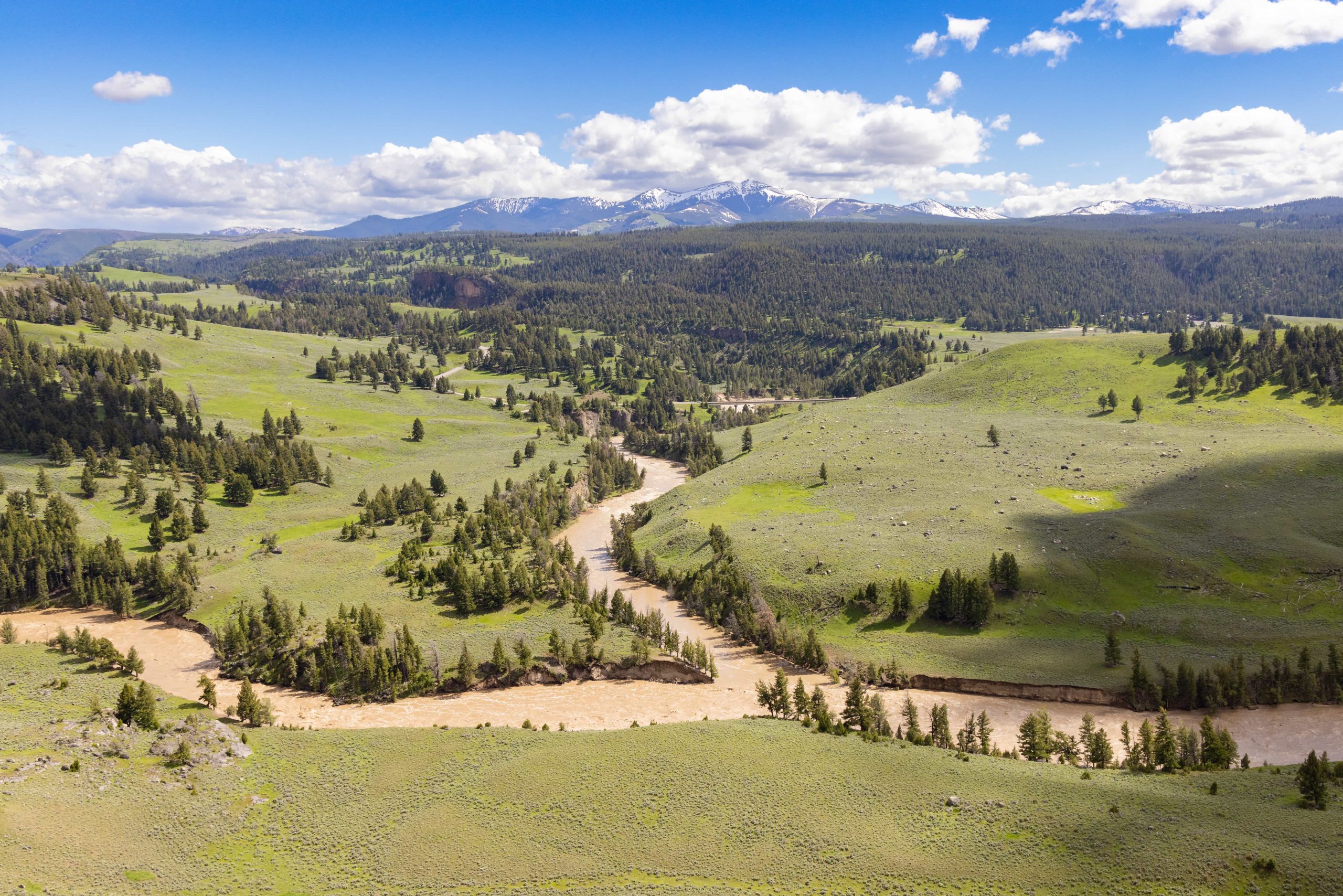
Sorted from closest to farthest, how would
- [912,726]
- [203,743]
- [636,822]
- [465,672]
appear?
[636,822] → [203,743] → [912,726] → [465,672]

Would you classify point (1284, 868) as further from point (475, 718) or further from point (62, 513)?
point (62, 513)

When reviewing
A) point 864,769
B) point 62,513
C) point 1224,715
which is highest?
point 62,513

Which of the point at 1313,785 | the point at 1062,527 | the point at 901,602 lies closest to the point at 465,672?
the point at 901,602

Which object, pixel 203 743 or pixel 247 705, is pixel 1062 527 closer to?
pixel 247 705

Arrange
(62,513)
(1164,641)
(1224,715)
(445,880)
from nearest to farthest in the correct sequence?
(445,880) → (1224,715) → (1164,641) → (62,513)

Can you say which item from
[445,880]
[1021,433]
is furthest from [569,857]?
[1021,433]

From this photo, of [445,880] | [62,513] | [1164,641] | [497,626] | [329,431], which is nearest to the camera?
[445,880]

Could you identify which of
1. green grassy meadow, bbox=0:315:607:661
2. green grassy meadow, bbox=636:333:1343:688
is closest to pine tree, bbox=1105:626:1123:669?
green grassy meadow, bbox=636:333:1343:688

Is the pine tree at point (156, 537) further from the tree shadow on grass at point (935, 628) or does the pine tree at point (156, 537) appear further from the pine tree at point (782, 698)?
the tree shadow on grass at point (935, 628)
